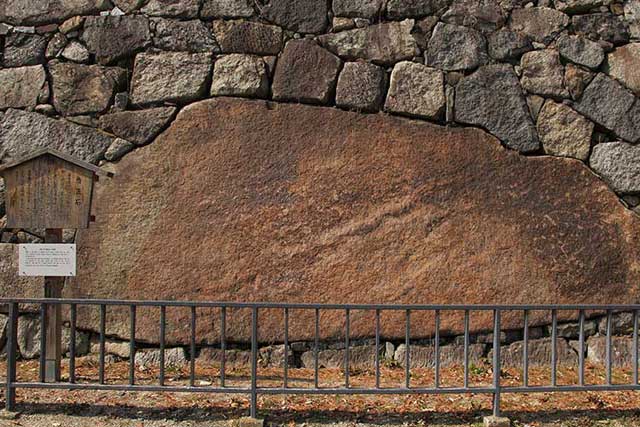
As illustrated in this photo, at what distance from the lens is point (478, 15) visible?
18.1 feet

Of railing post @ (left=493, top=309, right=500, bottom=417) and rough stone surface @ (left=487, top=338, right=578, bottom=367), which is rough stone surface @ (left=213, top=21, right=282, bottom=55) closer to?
railing post @ (left=493, top=309, right=500, bottom=417)

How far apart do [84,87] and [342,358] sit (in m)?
3.26

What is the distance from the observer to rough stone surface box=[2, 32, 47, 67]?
555cm

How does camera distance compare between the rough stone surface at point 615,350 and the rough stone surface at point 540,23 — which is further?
the rough stone surface at point 540,23

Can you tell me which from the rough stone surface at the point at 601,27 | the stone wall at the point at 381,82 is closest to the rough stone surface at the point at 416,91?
the stone wall at the point at 381,82

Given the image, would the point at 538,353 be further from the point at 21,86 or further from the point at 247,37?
the point at 21,86

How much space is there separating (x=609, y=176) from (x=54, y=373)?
4.72m

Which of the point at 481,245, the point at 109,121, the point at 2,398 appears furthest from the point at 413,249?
the point at 2,398

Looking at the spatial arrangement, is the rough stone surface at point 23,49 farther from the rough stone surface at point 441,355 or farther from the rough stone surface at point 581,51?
the rough stone surface at point 581,51

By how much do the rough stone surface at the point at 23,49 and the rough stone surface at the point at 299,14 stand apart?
2.03 m

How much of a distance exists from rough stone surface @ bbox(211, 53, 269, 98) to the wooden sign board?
1495mm

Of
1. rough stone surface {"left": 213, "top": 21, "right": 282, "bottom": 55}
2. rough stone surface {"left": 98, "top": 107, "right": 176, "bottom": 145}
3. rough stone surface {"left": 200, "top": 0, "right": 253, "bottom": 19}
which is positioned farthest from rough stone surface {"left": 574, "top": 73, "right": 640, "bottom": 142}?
rough stone surface {"left": 98, "top": 107, "right": 176, "bottom": 145}

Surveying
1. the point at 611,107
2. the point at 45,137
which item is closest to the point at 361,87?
the point at 611,107

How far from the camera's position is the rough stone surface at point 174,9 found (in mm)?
5492
